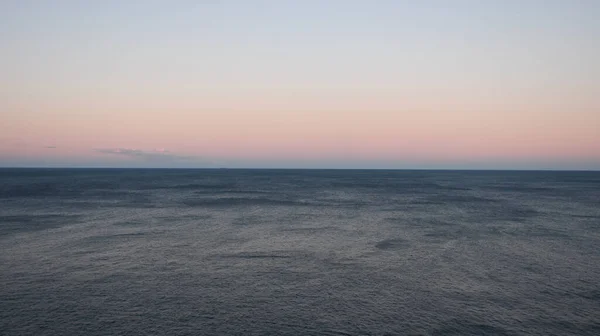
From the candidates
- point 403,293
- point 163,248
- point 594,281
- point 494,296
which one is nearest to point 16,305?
point 163,248

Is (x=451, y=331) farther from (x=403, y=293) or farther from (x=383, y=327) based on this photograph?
(x=403, y=293)

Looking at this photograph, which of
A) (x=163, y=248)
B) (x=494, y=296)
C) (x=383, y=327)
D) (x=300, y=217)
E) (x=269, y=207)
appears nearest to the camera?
(x=383, y=327)

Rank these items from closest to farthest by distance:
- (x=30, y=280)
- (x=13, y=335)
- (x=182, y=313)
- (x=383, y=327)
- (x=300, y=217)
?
(x=13, y=335) < (x=383, y=327) < (x=182, y=313) < (x=30, y=280) < (x=300, y=217)

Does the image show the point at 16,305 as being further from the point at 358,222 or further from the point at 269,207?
the point at 269,207

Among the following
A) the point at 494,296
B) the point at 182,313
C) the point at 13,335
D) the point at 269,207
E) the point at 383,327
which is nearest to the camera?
the point at 13,335

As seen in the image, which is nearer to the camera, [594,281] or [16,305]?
[16,305]

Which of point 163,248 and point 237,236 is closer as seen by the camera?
point 163,248

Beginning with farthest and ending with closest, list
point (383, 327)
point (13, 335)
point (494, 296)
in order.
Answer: point (494, 296), point (383, 327), point (13, 335)

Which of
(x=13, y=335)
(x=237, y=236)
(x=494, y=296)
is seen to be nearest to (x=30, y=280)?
(x=13, y=335)
